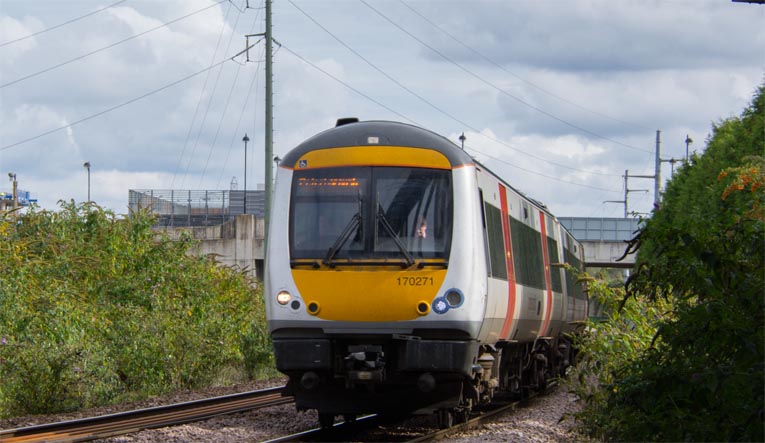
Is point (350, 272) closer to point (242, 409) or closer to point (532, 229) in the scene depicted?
point (242, 409)

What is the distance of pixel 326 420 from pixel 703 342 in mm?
5288

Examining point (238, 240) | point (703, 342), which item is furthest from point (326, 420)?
point (238, 240)

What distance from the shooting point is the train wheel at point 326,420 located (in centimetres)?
1178

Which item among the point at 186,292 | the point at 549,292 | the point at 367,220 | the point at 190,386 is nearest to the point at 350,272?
the point at 367,220

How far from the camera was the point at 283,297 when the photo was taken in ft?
35.9

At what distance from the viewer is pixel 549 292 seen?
55.9 feet

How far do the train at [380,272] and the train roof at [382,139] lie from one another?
1 cm

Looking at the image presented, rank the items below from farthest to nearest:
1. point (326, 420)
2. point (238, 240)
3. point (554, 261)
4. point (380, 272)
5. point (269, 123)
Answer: point (238, 240) → point (269, 123) → point (554, 261) → point (326, 420) → point (380, 272)

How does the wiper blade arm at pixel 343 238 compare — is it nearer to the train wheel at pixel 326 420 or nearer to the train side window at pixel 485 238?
the train side window at pixel 485 238

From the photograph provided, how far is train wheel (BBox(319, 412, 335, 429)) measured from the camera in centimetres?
1178

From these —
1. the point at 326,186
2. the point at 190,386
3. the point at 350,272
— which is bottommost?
the point at 190,386

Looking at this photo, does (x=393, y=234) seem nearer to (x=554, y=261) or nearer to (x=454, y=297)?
(x=454, y=297)

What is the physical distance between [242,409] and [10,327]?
4361 millimetres

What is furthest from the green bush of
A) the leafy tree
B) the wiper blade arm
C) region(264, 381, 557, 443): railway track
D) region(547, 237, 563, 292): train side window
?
the leafy tree
